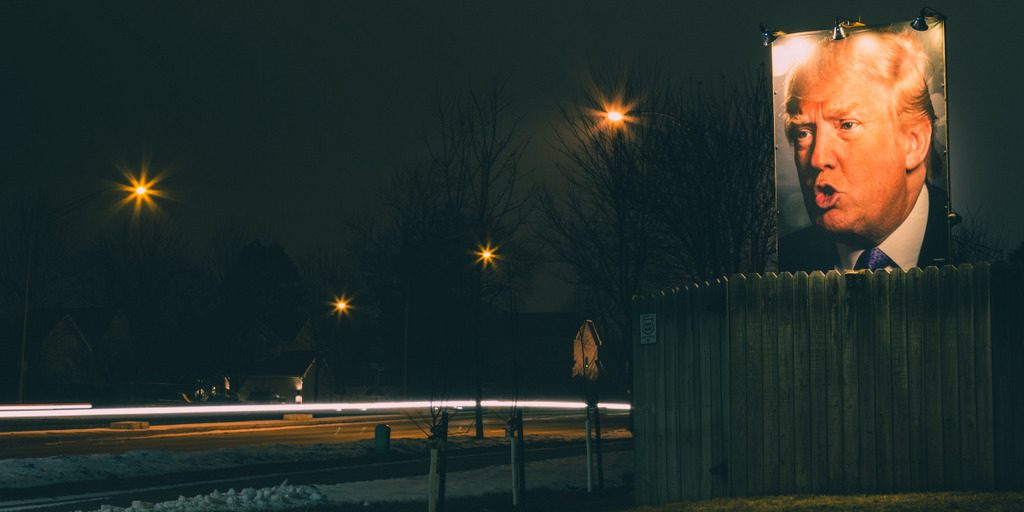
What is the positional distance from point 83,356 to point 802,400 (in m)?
52.1

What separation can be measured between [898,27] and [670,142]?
681 centimetres

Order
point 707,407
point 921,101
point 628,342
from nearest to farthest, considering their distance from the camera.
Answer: point 707,407 < point 921,101 < point 628,342

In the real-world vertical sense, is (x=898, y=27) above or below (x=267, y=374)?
above

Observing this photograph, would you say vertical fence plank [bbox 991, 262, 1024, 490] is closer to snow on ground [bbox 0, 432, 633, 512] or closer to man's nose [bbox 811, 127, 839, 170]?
man's nose [bbox 811, 127, 839, 170]

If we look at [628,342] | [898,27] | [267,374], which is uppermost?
[898,27]

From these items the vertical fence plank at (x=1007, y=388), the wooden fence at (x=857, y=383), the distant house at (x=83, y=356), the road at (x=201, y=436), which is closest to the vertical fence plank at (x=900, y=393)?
the wooden fence at (x=857, y=383)

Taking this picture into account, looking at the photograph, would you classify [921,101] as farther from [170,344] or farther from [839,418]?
[170,344]

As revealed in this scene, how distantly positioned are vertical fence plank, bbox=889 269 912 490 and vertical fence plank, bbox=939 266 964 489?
13.0 inches

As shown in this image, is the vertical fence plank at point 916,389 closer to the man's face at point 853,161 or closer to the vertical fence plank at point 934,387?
the vertical fence plank at point 934,387

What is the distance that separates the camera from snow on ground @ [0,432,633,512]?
42.3 feet

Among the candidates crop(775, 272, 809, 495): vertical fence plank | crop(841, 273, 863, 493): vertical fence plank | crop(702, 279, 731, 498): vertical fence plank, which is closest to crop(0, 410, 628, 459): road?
crop(702, 279, 731, 498): vertical fence plank

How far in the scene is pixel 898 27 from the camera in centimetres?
1274

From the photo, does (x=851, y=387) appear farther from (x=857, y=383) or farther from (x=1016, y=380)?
(x=1016, y=380)

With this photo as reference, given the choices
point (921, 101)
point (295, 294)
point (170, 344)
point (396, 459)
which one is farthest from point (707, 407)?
point (295, 294)
